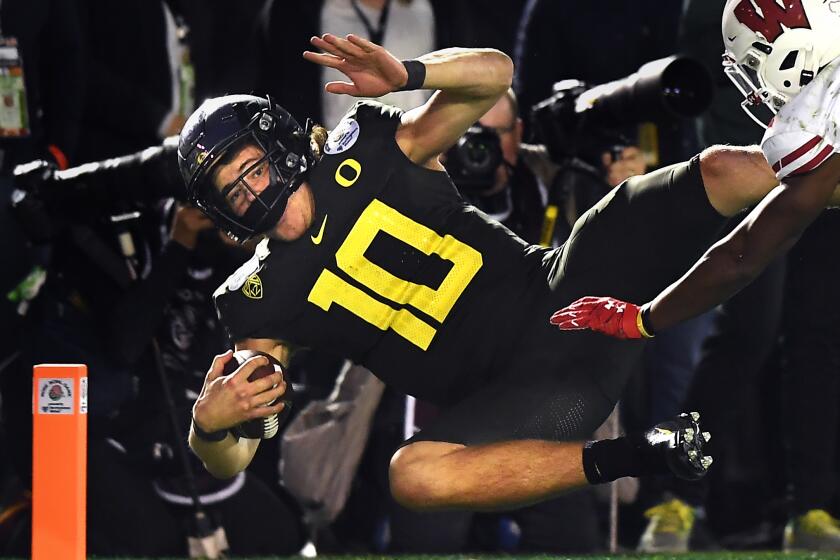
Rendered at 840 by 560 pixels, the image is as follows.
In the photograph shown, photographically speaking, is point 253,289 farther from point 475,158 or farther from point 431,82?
point 475,158

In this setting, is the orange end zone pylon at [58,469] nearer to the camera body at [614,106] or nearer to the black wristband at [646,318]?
the black wristband at [646,318]

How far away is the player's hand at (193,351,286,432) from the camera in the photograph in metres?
3.55

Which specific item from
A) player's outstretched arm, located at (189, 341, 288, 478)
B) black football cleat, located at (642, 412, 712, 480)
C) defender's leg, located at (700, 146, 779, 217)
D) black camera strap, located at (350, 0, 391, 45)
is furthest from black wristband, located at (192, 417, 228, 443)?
black camera strap, located at (350, 0, 391, 45)

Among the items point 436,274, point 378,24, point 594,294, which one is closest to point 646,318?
point 594,294

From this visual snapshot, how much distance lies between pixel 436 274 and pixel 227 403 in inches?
23.7

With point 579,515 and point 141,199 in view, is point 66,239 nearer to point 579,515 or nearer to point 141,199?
point 141,199

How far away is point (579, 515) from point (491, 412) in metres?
1.02

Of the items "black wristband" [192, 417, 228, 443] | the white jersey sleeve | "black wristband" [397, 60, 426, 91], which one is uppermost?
"black wristband" [397, 60, 426, 91]

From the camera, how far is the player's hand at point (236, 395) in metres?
3.55

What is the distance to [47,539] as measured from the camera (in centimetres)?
332

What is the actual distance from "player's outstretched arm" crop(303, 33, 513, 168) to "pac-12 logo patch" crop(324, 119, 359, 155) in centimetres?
11

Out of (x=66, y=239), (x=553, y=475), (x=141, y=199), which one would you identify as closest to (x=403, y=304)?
(x=553, y=475)

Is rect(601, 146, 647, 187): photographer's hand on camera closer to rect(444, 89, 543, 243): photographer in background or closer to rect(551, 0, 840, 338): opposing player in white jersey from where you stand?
rect(444, 89, 543, 243): photographer in background

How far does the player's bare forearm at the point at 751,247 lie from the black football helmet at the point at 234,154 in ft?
3.06
